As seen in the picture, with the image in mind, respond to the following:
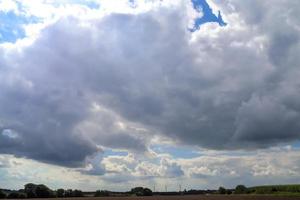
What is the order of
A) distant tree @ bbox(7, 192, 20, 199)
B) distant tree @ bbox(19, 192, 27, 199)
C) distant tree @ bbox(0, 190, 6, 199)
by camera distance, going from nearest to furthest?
distant tree @ bbox(0, 190, 6, 199), distant tree @ bbox(7, 192, 20, 199), distant tree @ bbox(19, 192, 27, 199)

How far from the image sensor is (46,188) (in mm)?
189250

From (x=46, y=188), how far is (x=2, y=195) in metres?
24.7

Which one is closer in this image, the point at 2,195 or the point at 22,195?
the point at 2,195

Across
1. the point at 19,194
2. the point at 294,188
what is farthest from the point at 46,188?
the point at 294,188

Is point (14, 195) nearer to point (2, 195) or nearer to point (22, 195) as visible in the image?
point (2, 195)

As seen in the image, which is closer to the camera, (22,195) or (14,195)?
(14,195)

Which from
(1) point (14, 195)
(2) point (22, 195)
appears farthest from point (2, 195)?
(2) point (22, 195)

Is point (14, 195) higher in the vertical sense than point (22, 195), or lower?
lower

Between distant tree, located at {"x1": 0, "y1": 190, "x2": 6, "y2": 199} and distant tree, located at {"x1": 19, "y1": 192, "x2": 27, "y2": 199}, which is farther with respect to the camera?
distant tree, located at {"x1": 19, "y1": 192, "x2": 27, "y2": 199}

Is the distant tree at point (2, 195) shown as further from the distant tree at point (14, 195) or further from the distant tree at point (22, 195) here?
the distant tree at point (22, 195)

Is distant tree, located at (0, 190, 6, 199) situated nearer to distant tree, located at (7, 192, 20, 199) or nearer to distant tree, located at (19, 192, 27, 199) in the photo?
distant tree, located at (7, 192, 20, 199)

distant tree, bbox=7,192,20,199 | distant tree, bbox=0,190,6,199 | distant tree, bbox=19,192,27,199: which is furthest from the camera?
distant tree, bbox=19,192,27,199

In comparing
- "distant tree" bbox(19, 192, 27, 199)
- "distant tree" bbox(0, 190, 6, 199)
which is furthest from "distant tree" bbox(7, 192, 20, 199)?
"distant tree" bbox(0, 190, 6, 199)

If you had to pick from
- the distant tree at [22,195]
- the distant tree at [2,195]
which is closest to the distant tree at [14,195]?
the distant tree at [22,195]
